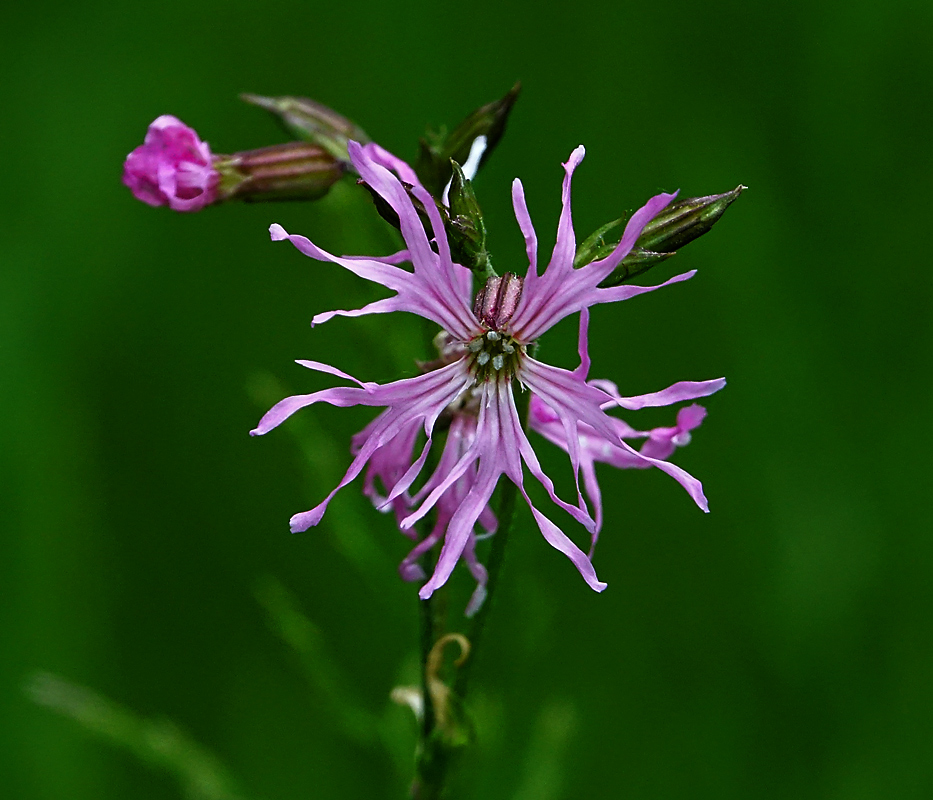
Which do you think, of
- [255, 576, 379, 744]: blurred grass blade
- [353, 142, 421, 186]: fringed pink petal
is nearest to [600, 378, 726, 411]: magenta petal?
[353, 142, 421, 186]: fringed pink petal

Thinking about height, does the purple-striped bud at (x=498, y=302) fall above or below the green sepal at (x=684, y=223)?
below

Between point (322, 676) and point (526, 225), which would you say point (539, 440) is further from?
point (526, 225)

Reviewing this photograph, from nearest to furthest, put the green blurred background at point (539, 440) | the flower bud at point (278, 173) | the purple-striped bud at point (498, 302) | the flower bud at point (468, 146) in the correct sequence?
1. the purple-striped bud at point (498, 302)
2. the flower bud at point (468, 146)
3. the flower bud at point (278, 173)
4. the green blurred background at point (539, 440)

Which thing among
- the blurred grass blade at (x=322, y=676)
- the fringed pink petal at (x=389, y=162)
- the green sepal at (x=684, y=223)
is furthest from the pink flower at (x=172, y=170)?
the blurred grass blade at (x=322, y=676)

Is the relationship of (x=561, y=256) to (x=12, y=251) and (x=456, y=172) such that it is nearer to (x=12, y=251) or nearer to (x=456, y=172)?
(x=456, y=172)

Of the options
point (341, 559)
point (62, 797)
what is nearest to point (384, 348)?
point (341, 559)

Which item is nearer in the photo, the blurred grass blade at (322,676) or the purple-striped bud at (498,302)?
the purple-striped bud at (498,302)

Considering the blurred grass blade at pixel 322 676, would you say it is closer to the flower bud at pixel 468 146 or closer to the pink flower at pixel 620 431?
the pink flower at pixel 620 431
